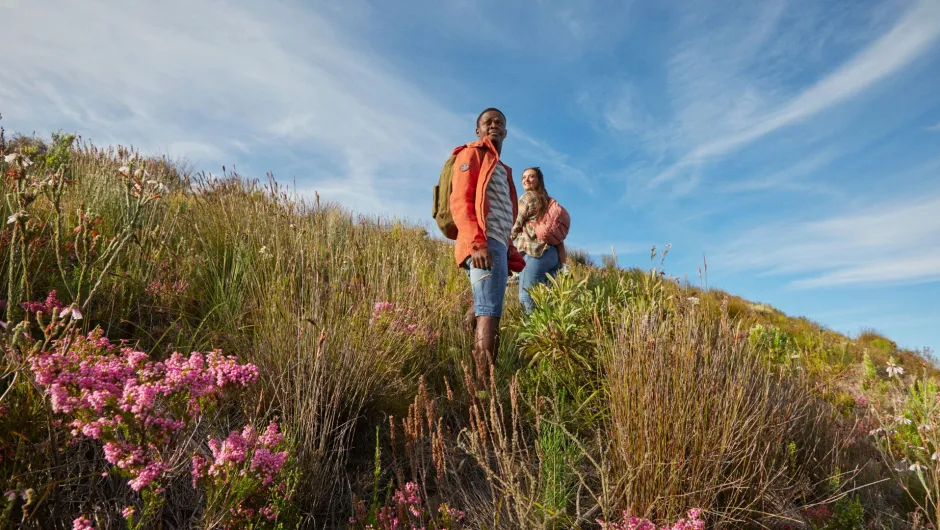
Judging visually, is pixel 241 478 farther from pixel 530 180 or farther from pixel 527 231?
pixel 530 180

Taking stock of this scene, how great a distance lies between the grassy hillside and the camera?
172cm

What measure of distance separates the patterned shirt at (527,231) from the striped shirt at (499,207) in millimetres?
1675

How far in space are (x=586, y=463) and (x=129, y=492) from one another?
7.60 feet

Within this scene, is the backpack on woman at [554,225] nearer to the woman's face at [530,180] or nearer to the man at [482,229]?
the woman's face at [530,180]

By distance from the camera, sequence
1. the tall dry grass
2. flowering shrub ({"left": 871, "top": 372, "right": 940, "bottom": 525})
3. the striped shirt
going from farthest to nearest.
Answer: the striped shirt, flowering shrub ({"left": 871, "top": 372, "right": 940, "bottom": 525}), the tall dry grass

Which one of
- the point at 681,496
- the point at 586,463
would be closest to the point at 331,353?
the point at 586,463

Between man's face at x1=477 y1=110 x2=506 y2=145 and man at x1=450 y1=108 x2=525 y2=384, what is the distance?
5.4 inches

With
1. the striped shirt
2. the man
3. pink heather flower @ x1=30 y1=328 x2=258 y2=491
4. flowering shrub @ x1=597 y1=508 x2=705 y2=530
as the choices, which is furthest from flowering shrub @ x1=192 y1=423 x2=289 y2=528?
the striped shirt

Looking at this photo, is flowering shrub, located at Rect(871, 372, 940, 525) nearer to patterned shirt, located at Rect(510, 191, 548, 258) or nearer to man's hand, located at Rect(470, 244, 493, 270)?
man's hand, located at Rect(470, 244, 493, 270)

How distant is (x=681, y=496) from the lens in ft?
7.00

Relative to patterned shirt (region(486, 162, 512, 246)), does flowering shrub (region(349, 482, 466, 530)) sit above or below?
below

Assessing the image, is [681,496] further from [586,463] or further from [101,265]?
[101,265]

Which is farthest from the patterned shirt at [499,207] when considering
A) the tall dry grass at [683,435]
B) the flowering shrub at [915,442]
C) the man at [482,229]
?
the flowering shrub at [915,442]

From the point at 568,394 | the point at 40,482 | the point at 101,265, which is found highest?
the point at 101,265
